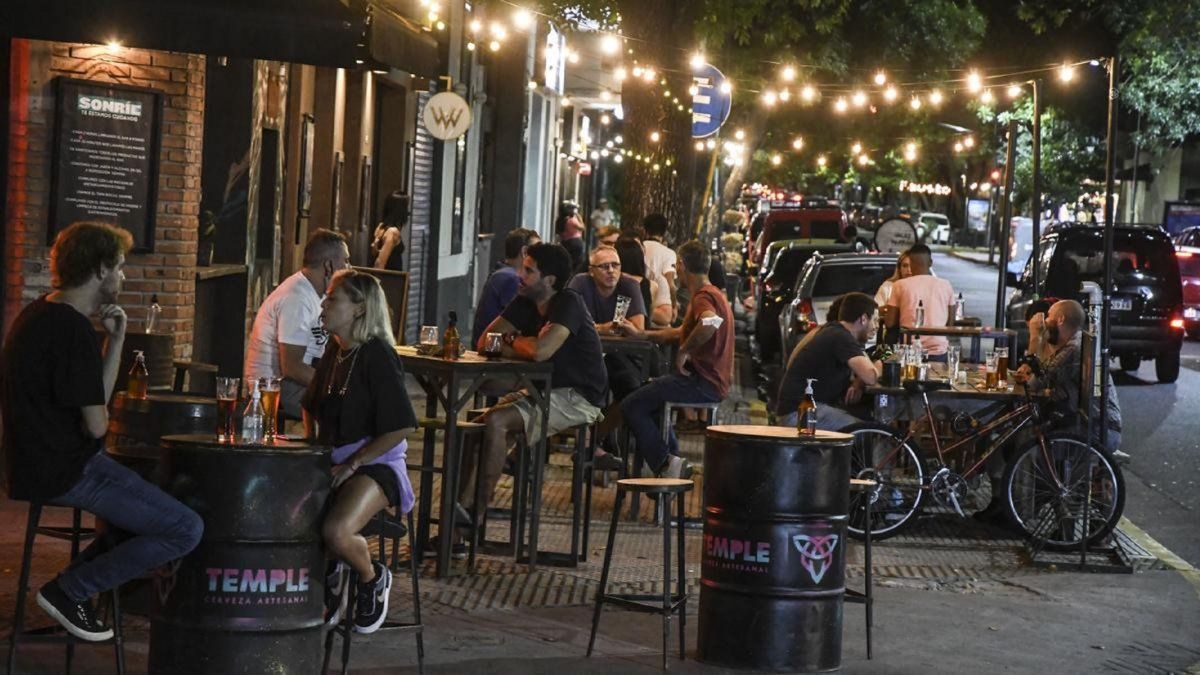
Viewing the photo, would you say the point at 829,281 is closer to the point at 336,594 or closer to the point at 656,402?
the point at 656,402

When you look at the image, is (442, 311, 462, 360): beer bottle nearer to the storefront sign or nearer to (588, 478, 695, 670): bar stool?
(588, 478, 695, 670): bar stool

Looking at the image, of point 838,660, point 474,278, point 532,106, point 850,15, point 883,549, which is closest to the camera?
point 838,660

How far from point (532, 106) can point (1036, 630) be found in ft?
86.9

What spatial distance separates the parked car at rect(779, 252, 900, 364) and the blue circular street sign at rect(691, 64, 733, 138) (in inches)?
83.0

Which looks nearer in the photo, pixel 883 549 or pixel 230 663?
pixel 230 663

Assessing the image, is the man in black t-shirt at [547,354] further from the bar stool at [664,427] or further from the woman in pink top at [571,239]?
the woman in pink top at [571,239]

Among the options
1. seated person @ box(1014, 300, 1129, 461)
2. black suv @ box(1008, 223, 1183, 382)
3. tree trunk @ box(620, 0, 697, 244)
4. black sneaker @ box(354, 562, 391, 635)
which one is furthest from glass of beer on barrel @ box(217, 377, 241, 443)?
black suv @ box(1008, 223, 1183, 382)

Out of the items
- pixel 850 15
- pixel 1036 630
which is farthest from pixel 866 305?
pixel 850 15

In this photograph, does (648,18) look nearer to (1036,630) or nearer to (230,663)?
(1036,630)

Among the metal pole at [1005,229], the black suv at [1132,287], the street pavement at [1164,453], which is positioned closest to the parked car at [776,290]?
the black suv at [1132,287]

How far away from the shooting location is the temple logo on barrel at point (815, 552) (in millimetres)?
7527

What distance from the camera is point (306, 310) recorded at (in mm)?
9352

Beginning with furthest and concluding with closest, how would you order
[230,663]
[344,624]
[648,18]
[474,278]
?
[474,278]
[648,18]
[344,624]
[230,663]

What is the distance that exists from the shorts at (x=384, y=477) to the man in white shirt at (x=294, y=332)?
87.0 inches
